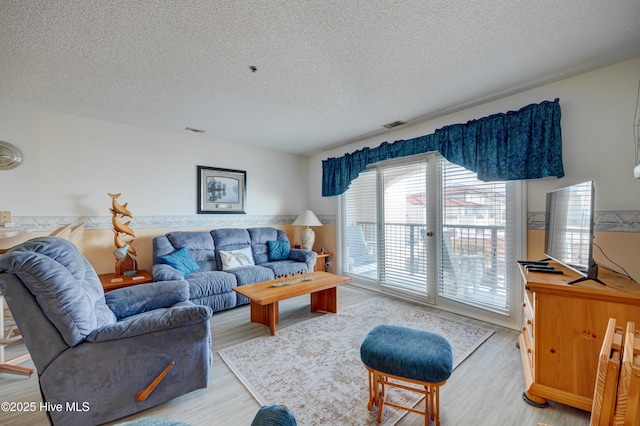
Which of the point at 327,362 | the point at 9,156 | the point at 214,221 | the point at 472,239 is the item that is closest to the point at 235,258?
the point at 214,221

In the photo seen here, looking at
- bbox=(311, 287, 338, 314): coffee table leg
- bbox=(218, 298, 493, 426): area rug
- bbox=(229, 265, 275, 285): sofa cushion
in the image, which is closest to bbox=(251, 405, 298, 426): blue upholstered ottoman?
bbox=(218, 298, 493, 426): area rug

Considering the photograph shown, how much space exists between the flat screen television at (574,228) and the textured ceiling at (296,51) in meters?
1.08

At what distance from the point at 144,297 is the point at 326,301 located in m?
1.87

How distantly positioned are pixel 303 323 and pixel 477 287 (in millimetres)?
1995

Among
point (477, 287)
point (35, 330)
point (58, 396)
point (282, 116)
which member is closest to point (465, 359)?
point (477, 287)

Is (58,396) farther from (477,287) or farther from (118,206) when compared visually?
(477,287)

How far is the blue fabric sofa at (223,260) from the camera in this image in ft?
10.1

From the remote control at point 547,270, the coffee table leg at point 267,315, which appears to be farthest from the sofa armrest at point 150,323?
the remote control at point 547,270

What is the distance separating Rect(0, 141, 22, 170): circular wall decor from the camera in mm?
2795

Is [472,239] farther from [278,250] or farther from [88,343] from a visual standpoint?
[88,343]

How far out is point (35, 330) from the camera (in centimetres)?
133

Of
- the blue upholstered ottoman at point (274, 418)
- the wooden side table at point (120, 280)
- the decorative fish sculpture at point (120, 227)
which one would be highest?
the decorative fish sculpture at point (120, 227)

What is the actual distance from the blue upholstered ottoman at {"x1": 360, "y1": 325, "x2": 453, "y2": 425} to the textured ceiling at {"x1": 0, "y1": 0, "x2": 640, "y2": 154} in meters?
1.98

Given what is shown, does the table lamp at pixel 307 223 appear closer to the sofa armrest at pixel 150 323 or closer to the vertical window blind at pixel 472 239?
the vertical window blind at pixel 472 239
